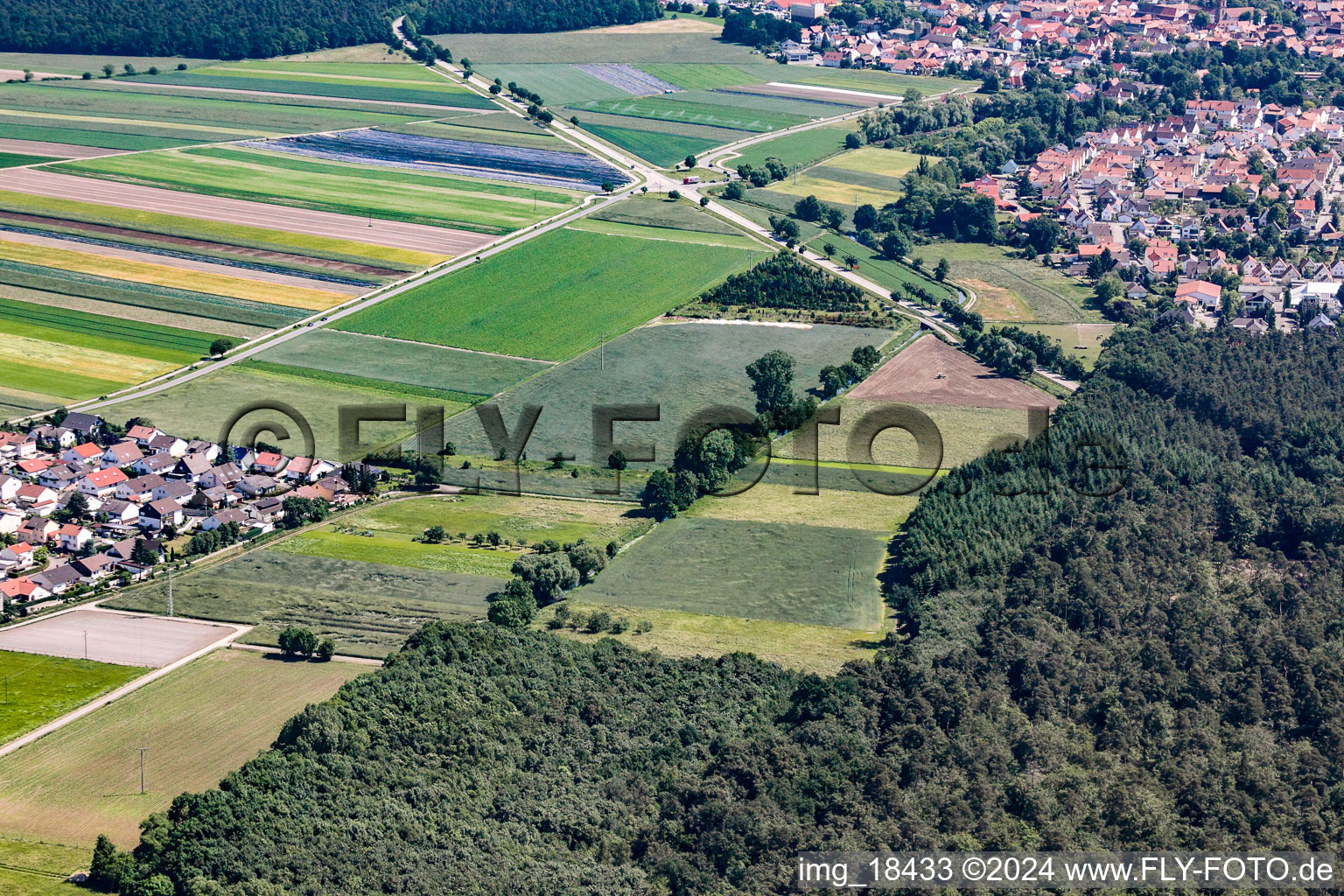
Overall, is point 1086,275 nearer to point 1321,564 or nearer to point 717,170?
point 717,170

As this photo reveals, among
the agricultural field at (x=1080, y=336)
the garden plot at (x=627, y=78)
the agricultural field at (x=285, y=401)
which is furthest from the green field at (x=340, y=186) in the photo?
the agricultural field at (x=1080, y=336)

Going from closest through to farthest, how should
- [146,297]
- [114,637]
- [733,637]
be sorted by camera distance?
[114,637] < [733,637] < [146,297]

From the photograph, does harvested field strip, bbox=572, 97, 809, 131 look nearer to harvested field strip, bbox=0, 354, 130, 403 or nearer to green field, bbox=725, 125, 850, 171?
green field, bbox=725, 125, 850, 171

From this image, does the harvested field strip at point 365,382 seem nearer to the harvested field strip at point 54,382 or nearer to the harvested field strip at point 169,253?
the harvested field strip at point 54,382

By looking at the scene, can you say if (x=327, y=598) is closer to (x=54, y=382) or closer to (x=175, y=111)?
(x=54, y=382)

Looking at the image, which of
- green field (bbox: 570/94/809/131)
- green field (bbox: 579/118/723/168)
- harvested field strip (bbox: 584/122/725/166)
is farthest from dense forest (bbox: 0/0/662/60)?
harvested field strip (bbox: 584/122/725/166)

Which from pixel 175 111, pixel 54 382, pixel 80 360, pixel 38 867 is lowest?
pixel 38 867

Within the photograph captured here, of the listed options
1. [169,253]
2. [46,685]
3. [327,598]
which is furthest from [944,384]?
[46,685]
